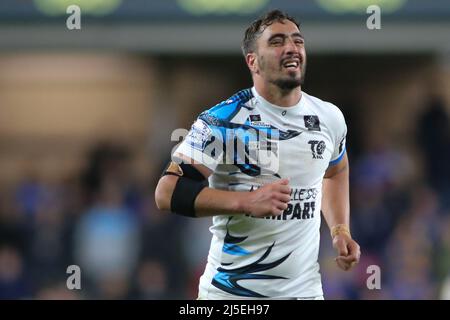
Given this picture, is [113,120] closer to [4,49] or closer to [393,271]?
[4,49]

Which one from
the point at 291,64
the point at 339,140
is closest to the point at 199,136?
the point at 291,64

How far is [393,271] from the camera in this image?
10703mm

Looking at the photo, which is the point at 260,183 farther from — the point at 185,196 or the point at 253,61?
the point at 253,61

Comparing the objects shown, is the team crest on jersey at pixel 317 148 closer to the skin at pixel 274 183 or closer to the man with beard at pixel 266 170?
the man with beard at pixel 266 170

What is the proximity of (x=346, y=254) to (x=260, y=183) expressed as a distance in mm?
616

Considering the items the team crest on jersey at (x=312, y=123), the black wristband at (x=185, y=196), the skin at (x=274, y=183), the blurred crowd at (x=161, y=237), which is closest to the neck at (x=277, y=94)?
the skin at (x=274, y=183)

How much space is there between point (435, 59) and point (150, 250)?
19.4 feet

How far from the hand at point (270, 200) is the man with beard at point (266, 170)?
10.8 inches

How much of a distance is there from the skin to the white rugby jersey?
0.33 ft

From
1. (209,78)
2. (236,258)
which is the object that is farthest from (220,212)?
(209,78)

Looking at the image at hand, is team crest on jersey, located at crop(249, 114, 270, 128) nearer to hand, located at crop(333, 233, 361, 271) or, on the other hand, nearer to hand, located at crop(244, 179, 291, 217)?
hand, located at crop(244, 179, 291, 217)

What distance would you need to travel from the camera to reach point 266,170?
5.53m

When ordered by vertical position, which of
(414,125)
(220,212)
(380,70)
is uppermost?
(380,70)

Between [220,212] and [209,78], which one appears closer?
[220,212]
